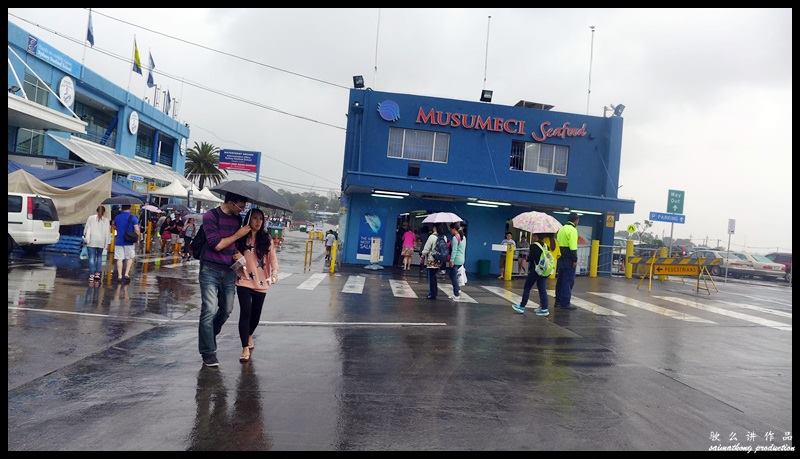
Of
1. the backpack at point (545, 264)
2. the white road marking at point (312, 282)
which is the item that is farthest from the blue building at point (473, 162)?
the backpack at point (545, 264)

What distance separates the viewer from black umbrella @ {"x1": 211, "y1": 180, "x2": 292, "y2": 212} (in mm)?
5957

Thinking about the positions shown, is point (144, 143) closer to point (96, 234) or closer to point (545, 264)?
point (96, 234)

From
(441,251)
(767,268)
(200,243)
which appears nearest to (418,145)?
(441,251)

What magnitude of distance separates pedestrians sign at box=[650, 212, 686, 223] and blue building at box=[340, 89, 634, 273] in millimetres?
4169

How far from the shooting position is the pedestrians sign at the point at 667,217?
25562 mm

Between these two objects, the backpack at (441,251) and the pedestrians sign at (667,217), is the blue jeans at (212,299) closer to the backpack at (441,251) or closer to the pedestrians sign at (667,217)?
the backpack at (441,251)

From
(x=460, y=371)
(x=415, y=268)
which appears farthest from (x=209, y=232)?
(x=415, y=268)

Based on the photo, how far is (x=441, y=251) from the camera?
1216cm

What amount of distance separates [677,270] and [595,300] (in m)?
5.53

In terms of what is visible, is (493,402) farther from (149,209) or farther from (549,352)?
(149,209)

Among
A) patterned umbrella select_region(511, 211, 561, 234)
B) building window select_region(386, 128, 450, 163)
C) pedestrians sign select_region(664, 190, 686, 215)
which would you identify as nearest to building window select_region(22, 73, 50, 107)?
building window select_region(386, 128, 450, 163)

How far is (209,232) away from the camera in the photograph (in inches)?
232

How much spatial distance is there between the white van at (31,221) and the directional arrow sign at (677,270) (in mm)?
18335

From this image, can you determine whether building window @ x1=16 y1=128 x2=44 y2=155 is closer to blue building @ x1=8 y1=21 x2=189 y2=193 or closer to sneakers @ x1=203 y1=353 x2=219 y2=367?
blue building @ x1=8 y1=21 x2=189 y2=193
